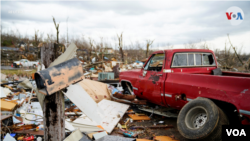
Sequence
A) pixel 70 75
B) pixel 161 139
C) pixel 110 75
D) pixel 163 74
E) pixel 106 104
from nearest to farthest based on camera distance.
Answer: pixel 70 75
pixel 161 139
pixel 163 74
pixel 106 104
pixel 110 75

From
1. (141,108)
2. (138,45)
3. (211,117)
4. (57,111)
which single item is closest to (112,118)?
(141,108)

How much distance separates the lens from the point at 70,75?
4.84ft

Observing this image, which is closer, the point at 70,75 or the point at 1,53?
the point at 70,75

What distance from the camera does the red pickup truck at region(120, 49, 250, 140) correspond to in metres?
2.47

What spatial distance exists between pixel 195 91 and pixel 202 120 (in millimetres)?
540

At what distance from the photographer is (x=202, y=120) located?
2850mm

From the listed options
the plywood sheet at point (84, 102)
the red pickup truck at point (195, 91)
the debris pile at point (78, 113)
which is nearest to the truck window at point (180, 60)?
the red pickup truck at point (195, 91)

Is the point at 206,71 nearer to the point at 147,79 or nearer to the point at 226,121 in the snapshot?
the point at 147,79

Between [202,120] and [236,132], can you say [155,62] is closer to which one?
[202,120]

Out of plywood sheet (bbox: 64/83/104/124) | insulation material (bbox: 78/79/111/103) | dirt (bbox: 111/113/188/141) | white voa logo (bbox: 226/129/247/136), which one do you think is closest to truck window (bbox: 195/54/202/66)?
dirt (bbox: 111/113/188/141)

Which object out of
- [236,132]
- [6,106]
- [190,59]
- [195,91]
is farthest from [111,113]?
[236,132]

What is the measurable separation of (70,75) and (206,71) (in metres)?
3.79

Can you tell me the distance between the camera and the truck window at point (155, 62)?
4262 millimetres

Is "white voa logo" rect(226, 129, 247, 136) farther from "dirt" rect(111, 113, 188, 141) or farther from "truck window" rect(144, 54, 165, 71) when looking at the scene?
"truck window" rect(144, 54, 165, 71)
